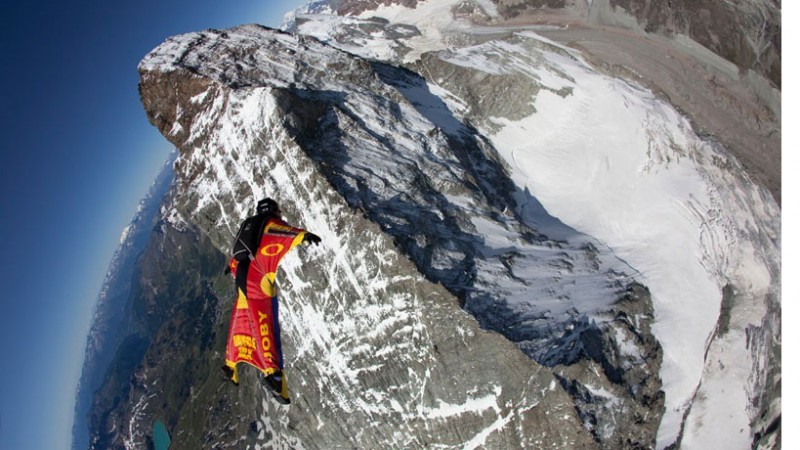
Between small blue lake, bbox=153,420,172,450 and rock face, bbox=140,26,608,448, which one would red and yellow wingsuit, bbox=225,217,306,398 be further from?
small blue lake, bbox=153,420,172,450

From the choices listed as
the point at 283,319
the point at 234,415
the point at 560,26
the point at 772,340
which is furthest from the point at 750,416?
the point at 560,26

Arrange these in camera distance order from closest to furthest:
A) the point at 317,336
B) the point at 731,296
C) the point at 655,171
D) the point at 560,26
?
the point at 317,336, the point at 731,296, the point at 655,171, the point at 560,26

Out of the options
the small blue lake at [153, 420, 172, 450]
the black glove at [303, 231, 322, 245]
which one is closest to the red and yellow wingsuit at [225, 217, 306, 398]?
the black glove at [303, 231, 322, 245]

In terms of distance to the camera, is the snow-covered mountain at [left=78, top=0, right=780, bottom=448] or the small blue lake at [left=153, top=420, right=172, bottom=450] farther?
the small blue lake at [left=153, top=420, right=172, bottom=450]

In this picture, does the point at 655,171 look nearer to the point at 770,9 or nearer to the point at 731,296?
the point at 731,296

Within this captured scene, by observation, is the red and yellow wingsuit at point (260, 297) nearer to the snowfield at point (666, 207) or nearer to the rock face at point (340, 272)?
the rock face at point (340, 272)

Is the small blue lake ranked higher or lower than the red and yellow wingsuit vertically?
lower
